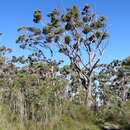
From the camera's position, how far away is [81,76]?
21000mm

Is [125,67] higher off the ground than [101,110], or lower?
higher

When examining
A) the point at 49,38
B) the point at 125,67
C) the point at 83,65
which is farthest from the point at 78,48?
the point at 125,67

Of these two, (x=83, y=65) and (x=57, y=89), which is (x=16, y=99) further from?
(x=83, y=65)

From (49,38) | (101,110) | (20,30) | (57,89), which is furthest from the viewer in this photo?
(20,30)

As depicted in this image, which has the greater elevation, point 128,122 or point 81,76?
point 81,76

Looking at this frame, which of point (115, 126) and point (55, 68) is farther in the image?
point (55, 68)

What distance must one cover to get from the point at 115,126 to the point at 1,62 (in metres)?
24.1

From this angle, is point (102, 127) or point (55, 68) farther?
point (55, 68)

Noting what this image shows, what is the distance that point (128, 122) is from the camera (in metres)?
11.5

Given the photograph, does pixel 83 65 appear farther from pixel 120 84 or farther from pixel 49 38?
pixel 120 84

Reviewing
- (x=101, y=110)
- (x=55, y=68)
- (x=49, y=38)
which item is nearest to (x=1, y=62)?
(x=55, y=68)

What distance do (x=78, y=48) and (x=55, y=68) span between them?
28.8 feet

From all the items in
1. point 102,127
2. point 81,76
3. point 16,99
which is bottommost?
point 102,127

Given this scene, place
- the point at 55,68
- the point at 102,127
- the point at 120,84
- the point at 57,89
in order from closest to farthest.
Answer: the point at 102,127 → the point at 57,89 → the point at 55,68 → the point at 120,84
